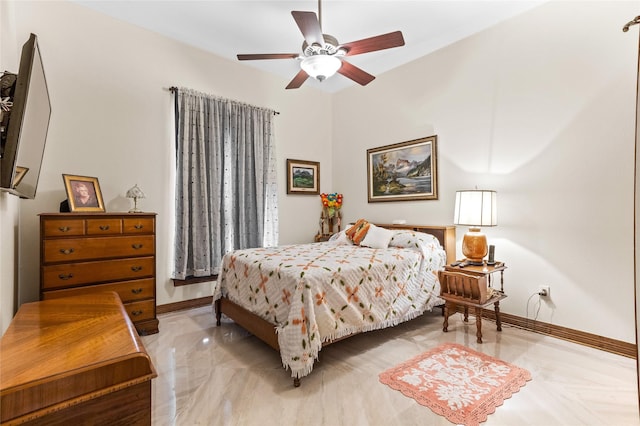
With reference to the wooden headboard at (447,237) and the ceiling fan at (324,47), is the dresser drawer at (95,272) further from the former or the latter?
the wooden headboard at (447,237)

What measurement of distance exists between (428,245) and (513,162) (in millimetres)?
1167

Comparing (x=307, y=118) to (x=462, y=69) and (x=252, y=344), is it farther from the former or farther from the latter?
(x=252, y=344)

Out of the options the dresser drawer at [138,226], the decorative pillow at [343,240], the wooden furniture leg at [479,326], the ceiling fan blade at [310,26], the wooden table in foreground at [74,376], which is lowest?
the wooden furniture leg at [479,326]

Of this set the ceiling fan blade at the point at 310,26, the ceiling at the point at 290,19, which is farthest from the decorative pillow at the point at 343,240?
the ceiling at the point at 290,19

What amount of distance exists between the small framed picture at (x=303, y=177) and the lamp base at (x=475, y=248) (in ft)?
8.34

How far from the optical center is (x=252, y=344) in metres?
2.64

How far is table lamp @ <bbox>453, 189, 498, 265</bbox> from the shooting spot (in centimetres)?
286

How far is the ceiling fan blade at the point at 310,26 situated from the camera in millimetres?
1981

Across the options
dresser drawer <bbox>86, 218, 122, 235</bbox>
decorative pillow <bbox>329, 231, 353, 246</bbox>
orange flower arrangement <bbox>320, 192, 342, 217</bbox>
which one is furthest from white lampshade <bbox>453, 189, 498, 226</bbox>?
dresser drawer <bbox>86, 218, 122, 235</bbox>

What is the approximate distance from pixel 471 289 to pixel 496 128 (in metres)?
1.70

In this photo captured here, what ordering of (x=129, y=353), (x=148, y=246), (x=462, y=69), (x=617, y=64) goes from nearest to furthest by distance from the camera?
(x=129, y=353) → (x=617, y=64) → (x=148, y=246) → (x=462, y=69)

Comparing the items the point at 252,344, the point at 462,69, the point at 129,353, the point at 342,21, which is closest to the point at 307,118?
the point at 342,21

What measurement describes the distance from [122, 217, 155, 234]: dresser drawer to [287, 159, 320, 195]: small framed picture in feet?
6.79

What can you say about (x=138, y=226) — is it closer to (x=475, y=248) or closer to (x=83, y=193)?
(x=83, y=193)
